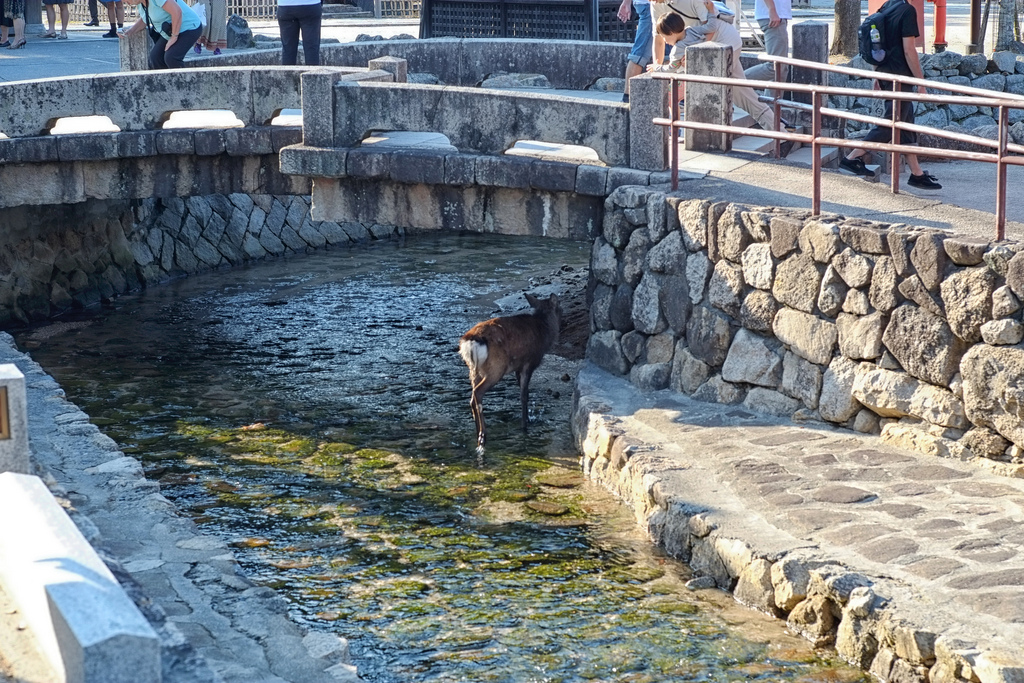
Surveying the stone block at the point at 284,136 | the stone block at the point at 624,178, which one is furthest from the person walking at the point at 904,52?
the stone block at the point at 284,136

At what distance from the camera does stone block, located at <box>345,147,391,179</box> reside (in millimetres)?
11727

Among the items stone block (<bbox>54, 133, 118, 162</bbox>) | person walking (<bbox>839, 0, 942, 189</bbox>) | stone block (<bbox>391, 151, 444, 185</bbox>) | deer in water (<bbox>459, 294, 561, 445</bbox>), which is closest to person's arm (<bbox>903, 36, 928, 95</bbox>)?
person walking (<bbox>839, 0, 942, 189</bbox>)

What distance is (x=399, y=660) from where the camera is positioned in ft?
24.0

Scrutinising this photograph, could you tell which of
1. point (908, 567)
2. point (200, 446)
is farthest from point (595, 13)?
point (908, 567)

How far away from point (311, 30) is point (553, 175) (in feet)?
14.7

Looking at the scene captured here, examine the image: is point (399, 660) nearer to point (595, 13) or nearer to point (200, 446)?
point (200, 446)

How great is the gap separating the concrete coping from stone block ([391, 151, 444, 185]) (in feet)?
20.6

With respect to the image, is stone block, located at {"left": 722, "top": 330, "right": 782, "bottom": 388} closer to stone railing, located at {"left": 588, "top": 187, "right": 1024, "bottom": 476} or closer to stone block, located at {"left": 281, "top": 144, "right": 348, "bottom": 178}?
stone railing, located at {"left": 588, "top": 187, "right": 1024, "bottom": 476}

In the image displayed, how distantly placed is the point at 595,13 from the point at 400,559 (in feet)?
41.8

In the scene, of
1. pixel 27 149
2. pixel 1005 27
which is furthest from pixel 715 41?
pixel 1005 27

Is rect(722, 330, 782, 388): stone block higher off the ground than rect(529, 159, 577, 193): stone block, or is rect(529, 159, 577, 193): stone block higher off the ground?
rect(529, 159, 577, 193): stone block

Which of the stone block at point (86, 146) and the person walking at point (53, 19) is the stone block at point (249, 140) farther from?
the person walking at point (53, 19)

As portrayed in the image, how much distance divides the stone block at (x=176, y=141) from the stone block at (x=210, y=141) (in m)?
0.05

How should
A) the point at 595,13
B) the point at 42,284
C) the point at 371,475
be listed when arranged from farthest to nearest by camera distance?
the point at 595,13, the point at 42,284, the point at 371,475
